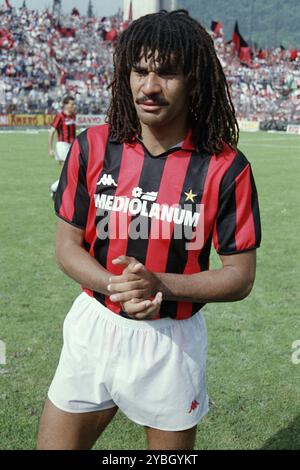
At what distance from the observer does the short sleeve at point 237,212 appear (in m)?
2.08

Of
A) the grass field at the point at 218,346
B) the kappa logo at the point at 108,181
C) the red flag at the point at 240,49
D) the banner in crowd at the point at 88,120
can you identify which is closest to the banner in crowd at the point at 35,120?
the banner in crowd at the point at 88,120

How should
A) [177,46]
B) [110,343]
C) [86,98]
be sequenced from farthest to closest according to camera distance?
[86,98], [110,343], [177,46]

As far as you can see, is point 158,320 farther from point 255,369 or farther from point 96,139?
point 255,369

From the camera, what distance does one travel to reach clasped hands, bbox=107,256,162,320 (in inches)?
71.2

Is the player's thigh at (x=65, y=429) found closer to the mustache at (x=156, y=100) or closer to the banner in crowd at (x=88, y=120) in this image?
the mustache at (x=156, y=100)

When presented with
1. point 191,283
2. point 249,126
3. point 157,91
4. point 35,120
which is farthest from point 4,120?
point 191,283

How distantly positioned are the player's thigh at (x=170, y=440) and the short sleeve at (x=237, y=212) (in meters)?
0.67

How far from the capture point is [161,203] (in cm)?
211

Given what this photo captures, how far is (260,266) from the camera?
7.43m

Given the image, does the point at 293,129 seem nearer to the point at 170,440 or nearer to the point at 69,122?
the point at 69,122

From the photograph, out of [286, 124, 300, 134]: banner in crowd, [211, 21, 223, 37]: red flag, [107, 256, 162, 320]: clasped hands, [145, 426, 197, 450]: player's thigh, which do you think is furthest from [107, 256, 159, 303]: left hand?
[211, 21, 223, 37]: red flag

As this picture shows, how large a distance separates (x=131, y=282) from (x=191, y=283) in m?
0.27
